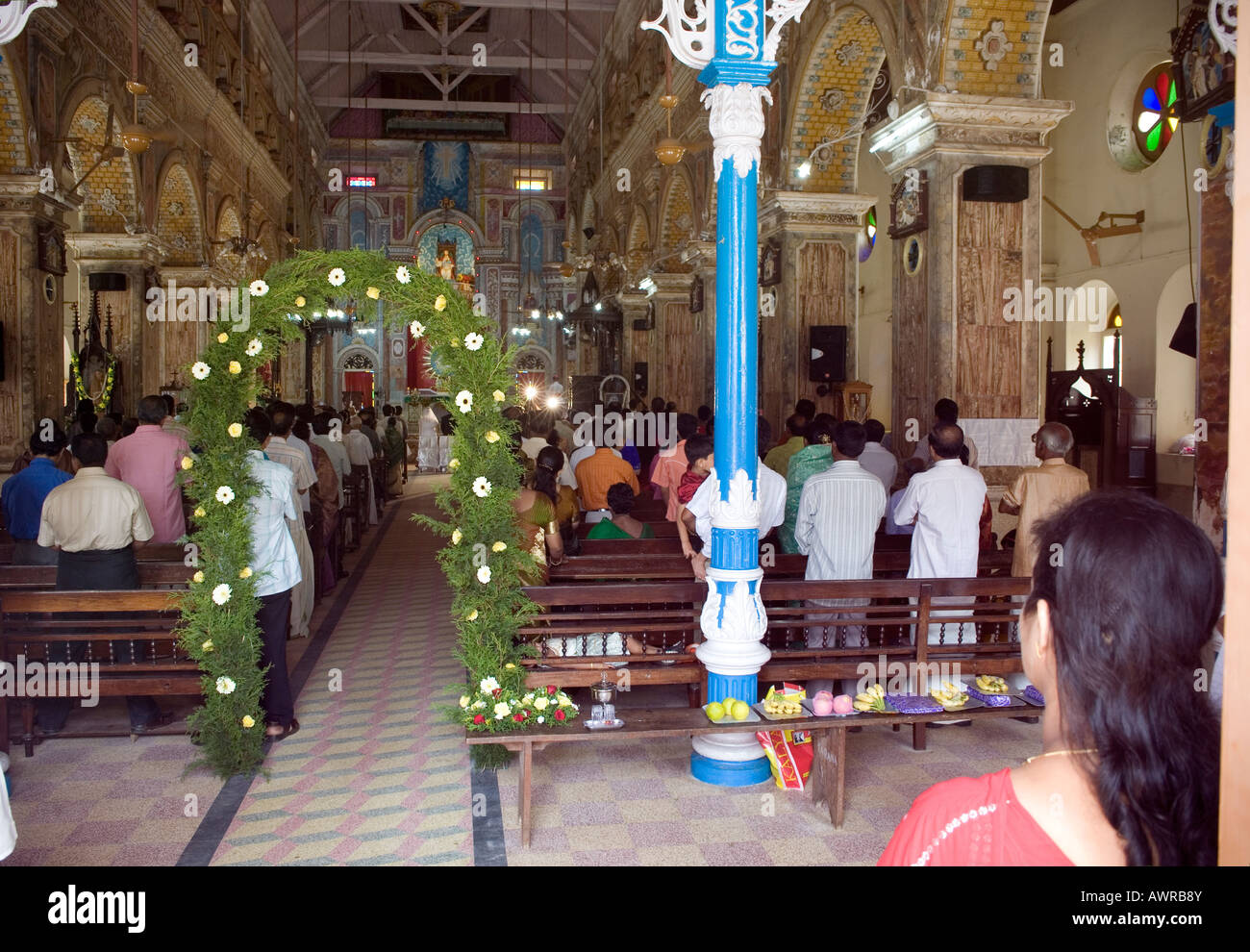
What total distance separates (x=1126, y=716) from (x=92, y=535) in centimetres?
531

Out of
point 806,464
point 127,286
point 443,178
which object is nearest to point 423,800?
point 806,464

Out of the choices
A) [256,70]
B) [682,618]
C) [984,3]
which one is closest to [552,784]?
[682,618]

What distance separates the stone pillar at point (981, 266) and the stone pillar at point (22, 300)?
7.82 metres

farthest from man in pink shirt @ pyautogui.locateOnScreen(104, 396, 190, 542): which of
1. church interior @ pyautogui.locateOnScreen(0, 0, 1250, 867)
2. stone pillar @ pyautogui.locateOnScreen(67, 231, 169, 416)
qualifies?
stone pillar @ pyautogui.locateOnScreen(67, 231, 169, 416)

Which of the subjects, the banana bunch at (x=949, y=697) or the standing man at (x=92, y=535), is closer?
the banana bunch at (x=949, y=697)

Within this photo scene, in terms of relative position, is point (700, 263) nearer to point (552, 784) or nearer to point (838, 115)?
point (838, 115)

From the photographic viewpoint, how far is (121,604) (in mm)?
5199

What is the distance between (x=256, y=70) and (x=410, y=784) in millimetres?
18997

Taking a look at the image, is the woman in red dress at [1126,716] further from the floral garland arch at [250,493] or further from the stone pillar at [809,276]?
the stone pillar at [809,276]

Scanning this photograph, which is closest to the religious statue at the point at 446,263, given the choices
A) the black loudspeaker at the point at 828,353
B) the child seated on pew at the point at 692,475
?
the black loudspeaker at the point at 828,353

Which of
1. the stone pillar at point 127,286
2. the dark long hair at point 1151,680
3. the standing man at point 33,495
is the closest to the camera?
the dark long hair at point 1151,680

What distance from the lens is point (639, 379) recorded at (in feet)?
61.1

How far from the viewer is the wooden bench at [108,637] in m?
5.18

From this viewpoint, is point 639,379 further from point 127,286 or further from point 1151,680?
point 1151,680
